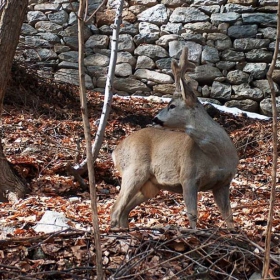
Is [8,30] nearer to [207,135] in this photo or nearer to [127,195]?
[127,195]

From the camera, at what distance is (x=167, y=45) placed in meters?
14.1

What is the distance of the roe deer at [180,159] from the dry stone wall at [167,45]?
7.05 metres

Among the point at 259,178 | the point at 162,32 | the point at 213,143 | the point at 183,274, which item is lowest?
the point at 259,178

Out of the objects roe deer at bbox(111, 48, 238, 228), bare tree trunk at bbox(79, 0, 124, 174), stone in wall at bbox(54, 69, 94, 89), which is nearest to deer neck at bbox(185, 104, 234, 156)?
roe deer at bbox(111, 48, 238, 228)

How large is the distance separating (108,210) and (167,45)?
7688 millimetres

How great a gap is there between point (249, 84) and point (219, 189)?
766cm

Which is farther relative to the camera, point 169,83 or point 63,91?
point 169,83

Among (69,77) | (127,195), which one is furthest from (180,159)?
(69,77)

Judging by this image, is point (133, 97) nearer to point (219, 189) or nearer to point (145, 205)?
point (145, 205)

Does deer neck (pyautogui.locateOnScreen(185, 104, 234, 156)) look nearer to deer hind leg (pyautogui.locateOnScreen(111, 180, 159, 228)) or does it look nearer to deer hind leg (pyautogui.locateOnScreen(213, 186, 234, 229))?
deer hind leg (pyautogui.locateOnScreen(213, 186, 234, 229))

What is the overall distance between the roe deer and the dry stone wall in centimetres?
705

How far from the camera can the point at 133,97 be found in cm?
1368

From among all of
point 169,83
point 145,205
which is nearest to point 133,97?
point 169,83

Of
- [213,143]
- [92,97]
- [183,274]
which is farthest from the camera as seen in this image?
[92,97]
